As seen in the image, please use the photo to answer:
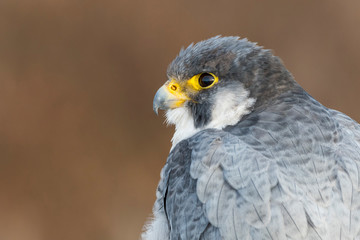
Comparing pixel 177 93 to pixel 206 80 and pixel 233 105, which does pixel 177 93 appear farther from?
pixel 233 105

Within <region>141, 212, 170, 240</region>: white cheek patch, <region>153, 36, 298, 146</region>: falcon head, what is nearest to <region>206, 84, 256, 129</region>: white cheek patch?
<region>153, 36, 298, 146</region>: falcon head

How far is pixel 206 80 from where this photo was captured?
2.16 meters

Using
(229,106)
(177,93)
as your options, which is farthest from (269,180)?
(177,93)

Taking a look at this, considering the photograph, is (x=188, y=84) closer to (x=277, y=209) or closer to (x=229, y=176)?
(x=229, y=176)

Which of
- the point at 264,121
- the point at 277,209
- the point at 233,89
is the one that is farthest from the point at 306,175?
the point at 233,89

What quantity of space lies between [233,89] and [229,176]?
1.53 ft

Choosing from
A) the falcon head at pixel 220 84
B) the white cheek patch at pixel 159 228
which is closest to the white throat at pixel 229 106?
the falcon head at pixel 220 84

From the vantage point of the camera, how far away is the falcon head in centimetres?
209

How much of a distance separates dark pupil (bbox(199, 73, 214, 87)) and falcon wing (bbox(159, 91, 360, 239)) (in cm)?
24

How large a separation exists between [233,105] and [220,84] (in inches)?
4.1

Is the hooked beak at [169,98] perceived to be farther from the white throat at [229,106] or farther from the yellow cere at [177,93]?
the white throat at [229,106]

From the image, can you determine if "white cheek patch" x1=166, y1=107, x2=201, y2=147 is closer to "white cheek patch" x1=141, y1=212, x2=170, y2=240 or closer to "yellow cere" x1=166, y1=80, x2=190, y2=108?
"yellow cere" x1=166, y1=80, x2=190, y2=108

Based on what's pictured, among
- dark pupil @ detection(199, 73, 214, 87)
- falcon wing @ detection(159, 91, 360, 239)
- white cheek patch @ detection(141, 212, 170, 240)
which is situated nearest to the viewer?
falcon wing @ detection(159, 91, 360, 239)

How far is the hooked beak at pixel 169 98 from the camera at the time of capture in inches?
88.4
